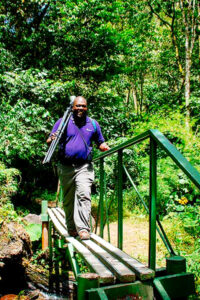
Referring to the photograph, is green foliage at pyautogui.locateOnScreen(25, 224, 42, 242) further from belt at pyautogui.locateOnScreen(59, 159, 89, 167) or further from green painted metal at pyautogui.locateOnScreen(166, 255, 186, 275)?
green painted metal at pyautogui.locateOnScreen(166, 255, 186, 275)

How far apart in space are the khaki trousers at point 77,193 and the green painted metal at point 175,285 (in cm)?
165

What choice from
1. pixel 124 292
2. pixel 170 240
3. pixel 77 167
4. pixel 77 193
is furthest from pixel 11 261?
pixel 124 292

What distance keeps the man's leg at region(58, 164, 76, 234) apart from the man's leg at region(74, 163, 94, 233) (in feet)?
0.31

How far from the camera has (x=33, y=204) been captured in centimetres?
1141

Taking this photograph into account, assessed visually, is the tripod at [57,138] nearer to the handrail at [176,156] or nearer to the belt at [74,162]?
the belt at [74,162]

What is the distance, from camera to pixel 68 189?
3.76 m

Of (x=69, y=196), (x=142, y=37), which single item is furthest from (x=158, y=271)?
(x=142, y=37)

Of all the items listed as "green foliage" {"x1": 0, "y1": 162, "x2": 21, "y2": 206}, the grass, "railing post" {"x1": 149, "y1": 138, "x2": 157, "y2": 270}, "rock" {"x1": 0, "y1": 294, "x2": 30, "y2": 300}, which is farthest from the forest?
"railing post" {"x1": 149, "y1": 138, "x2": 157, "y2": 270}

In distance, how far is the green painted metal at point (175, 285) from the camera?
1.88m

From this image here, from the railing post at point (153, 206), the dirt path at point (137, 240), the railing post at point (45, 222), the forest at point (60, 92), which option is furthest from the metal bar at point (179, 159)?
the railing post at point (45, 222)

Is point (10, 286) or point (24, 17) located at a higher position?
point (24, 17)

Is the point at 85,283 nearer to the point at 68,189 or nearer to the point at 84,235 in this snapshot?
the point at 84,235

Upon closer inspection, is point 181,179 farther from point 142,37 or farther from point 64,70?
point 142,37

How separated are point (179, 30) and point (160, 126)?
857cm
